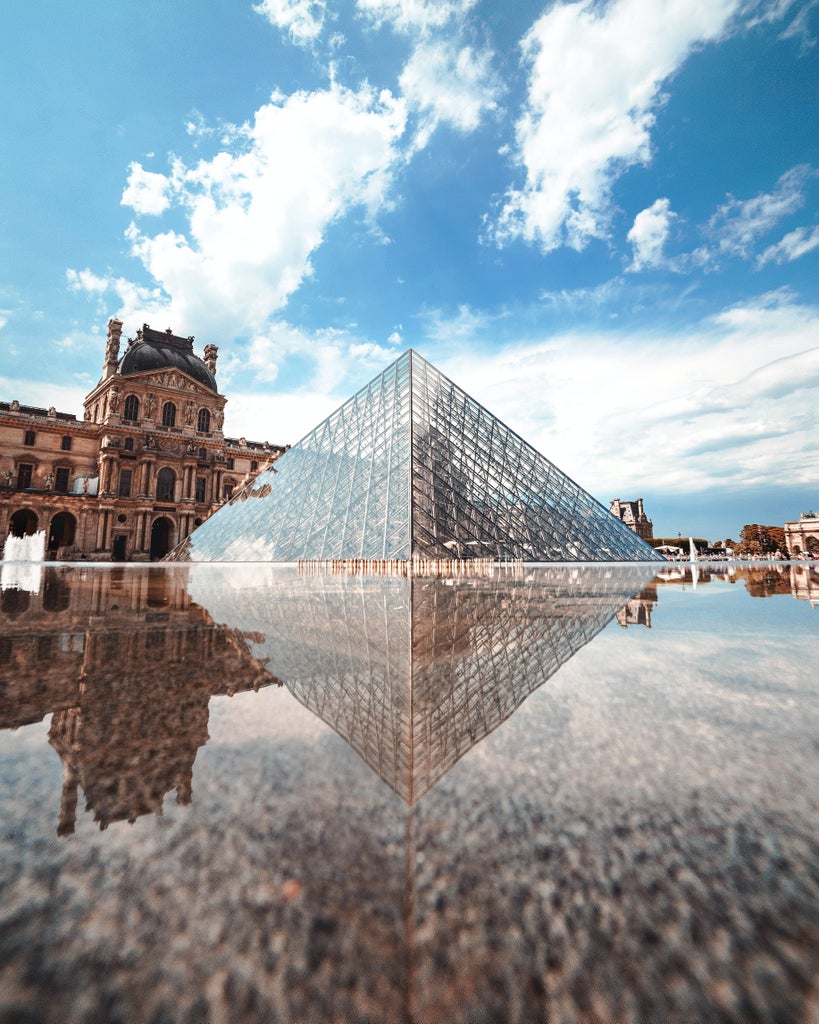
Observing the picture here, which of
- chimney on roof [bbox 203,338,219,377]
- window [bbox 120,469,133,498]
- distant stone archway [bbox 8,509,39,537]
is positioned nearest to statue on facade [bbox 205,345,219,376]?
chimney on roof [bbox 203,338,219,377]

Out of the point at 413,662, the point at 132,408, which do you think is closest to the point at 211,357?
the point at 132,408

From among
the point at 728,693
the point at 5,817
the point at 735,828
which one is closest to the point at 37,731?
the point at 5,817

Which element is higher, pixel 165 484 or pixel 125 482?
pixel 165 484

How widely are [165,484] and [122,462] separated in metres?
3.40

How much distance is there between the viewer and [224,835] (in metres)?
1.22

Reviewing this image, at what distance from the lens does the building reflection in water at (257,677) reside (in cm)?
167

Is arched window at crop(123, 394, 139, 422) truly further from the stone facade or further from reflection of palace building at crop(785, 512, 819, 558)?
reflection of palace building at crop(785, 512, 819, 558)

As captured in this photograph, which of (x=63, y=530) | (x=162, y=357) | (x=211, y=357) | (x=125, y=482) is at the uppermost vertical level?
(x=211, y=357)

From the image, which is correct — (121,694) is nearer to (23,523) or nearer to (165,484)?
(165,484)

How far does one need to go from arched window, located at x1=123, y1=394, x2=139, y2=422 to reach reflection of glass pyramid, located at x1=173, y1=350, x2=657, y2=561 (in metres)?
17.3

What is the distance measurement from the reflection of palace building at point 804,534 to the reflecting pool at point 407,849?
198 feet

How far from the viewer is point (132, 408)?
130ft

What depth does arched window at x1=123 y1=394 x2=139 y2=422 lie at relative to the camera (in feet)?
130

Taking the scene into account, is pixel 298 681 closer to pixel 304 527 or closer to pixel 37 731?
pixel 37 731
